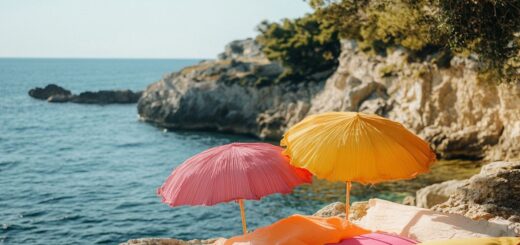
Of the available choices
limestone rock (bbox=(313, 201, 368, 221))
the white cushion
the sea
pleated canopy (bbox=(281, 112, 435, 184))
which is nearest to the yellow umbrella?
pleated canopy (bbox=(281, 112, 435, 184))

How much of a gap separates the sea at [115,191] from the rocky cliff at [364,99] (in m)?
2.33

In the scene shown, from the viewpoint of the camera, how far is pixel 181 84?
71750mm

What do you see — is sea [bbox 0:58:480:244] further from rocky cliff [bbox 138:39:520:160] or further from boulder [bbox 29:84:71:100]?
boulder [bbox 29:84:71:100]

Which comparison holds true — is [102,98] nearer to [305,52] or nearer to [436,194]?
[305,52]

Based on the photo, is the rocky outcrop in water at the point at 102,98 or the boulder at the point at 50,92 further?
the boulder at the point at 50,92

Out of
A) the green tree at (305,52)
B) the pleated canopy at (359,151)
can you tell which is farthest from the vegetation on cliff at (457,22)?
the green tree at (305,52)

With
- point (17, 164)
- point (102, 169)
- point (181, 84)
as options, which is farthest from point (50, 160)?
point (181, 84)

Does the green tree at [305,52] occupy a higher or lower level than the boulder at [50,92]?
higher

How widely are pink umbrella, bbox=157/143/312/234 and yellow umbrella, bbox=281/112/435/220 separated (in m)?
0.31

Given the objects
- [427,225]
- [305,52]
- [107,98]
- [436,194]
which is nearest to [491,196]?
[427,225]

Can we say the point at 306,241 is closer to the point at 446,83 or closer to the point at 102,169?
the point at 446,83

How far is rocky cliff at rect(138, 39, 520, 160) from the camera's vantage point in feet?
124

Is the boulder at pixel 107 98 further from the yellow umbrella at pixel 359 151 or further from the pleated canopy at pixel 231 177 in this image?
the yellow umbrella at pixel 359 151

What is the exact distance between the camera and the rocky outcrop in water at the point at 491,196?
33.9 feet
